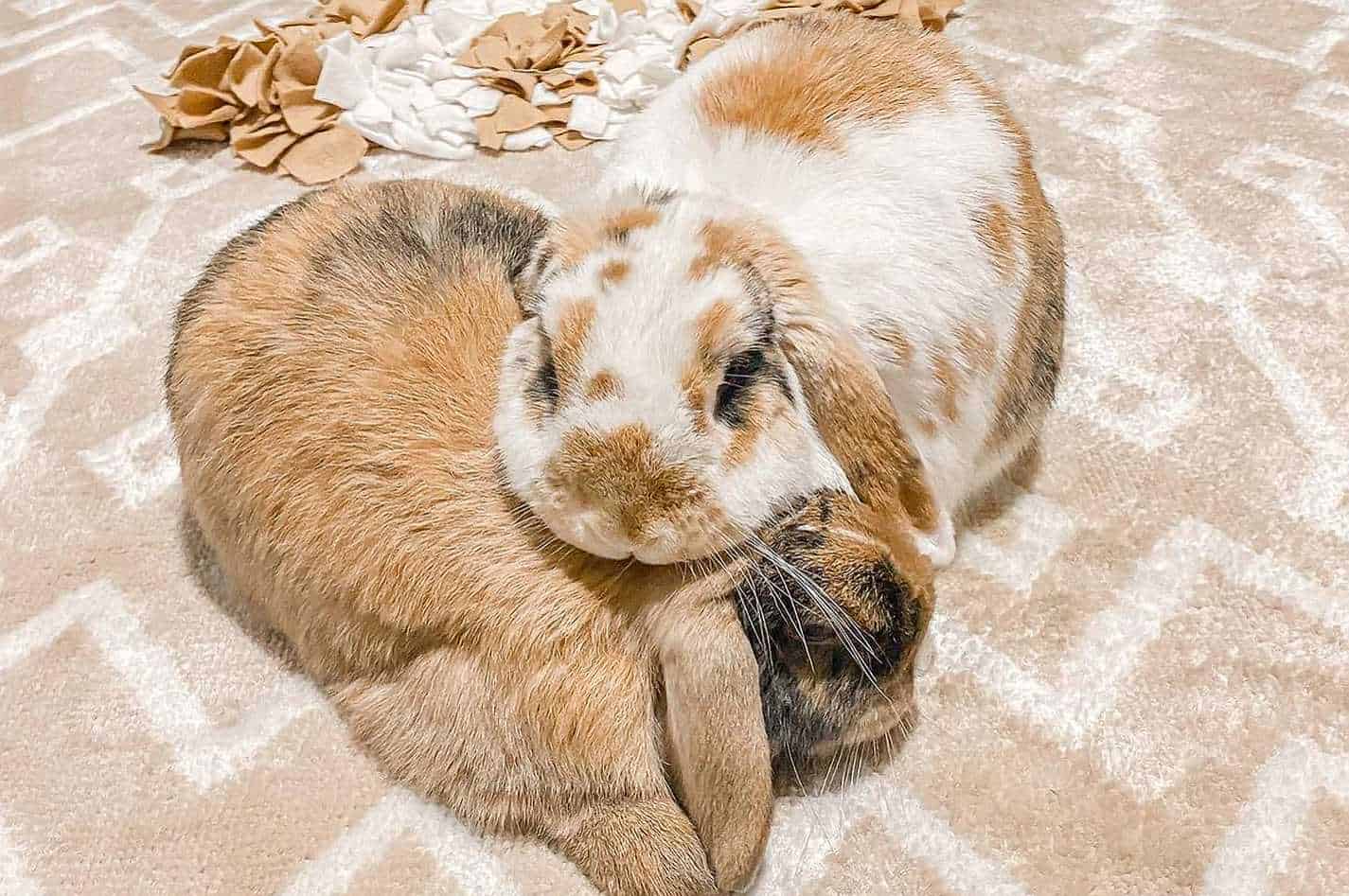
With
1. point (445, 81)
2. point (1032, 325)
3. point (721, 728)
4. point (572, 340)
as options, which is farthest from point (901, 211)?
point (445, 81)

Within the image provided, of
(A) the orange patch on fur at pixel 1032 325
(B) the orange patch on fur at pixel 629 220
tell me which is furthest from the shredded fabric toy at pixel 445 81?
(B) the orange patch on fur at pixel 629 220

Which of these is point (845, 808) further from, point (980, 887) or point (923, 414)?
point (923, 414)

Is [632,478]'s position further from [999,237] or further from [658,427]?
[999,237]

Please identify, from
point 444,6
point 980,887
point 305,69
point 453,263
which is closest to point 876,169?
point 453,263

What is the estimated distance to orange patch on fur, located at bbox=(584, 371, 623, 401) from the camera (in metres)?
0.70

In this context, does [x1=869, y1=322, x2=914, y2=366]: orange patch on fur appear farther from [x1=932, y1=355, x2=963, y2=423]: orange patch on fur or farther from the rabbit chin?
the rabbit chin

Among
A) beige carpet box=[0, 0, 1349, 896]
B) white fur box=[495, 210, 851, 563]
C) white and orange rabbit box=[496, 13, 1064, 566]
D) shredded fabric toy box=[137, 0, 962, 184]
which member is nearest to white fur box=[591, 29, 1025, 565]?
white and orange rabbit box=[496, 13, 1064, 566]

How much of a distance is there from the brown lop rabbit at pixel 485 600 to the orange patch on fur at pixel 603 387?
0.16 metres

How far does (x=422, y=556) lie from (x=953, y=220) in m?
0.55

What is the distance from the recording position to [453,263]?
957 millimetres

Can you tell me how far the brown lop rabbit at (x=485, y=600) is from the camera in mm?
764

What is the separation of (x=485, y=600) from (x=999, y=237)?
575 millimetres

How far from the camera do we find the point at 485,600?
2.64 feet

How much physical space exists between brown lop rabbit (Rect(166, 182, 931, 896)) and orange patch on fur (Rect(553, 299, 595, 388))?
6.1 inches
